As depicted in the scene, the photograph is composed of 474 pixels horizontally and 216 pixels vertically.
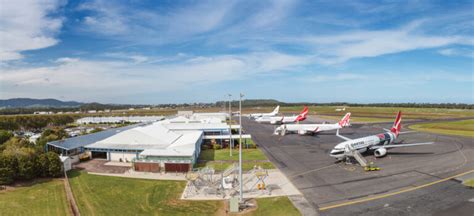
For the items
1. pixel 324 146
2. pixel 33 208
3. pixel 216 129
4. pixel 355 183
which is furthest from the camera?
pixel 216 129

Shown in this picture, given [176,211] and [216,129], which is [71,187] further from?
[216,129]

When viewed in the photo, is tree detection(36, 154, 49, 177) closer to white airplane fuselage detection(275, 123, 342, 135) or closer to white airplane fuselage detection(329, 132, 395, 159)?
white airplane fuselage detection(329, 132, 395, 159)

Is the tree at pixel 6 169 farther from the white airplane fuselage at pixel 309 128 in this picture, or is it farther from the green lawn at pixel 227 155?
the white airplane fuselage at pixel 309 128

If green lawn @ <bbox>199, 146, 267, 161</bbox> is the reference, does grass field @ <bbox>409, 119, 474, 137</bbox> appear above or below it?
above

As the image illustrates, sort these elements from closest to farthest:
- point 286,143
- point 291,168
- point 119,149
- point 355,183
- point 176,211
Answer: point 176,211 → point 355,183 → point 291,168 → point 119,149 → point 286,143

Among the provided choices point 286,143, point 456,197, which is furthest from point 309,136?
point 456,197

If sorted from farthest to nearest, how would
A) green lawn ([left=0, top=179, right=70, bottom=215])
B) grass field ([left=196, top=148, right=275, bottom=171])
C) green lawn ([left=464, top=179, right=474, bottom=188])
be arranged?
1. grass field ([left=196, top=148, right=275, bottom=171])
2. green lawn ([left=464, top=179, right=474, bottom=188])
3. green lawn ([left=0, top=179, right=70, bottom=215])

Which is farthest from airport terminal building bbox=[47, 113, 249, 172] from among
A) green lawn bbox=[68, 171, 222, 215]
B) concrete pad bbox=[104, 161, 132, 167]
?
green lawn bbox=[68, 171, 222, 215]
